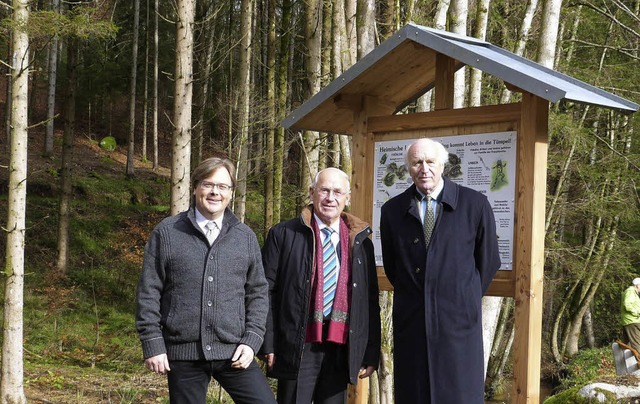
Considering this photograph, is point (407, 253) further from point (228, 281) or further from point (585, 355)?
point (585, 355)

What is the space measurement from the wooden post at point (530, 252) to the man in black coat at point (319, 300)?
1.02m

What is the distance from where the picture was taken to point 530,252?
481 centimetres

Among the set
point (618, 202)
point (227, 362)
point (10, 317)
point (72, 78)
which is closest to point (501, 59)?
point (227, 362)

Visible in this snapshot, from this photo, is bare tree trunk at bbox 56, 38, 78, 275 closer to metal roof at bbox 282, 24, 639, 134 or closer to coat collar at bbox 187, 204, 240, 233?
metal roof at bbox 282, 24, 639, 134

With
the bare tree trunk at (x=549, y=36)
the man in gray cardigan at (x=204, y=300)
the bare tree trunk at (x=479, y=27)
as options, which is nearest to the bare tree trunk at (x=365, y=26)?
the bare tree trunk at (x=479, y=27)

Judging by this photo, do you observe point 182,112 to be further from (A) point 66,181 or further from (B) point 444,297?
(A) point 66,181

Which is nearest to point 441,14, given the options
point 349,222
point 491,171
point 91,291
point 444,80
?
point 444,80

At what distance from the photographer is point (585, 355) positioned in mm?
20031

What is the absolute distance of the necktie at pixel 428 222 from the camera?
4.30 meters

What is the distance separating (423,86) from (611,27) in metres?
14.6

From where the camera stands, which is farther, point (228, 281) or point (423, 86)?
point (423, 86)

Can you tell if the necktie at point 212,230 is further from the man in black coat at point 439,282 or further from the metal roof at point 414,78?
the metal roof at point 414,78

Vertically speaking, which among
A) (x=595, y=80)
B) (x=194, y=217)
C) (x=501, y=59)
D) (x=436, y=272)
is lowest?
(x=436, y=272)

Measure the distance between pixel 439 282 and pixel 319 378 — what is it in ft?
2.99
